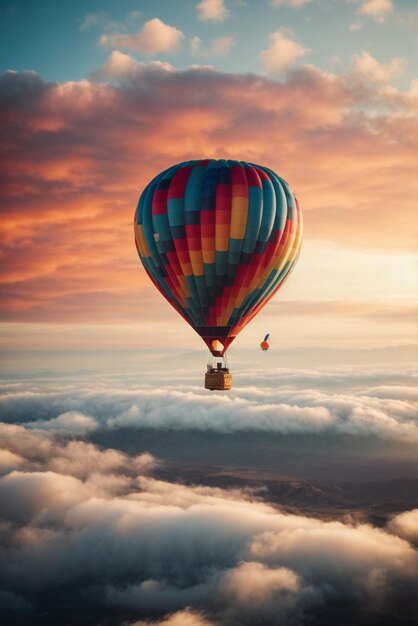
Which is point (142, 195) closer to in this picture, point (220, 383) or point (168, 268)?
point (168, 268)

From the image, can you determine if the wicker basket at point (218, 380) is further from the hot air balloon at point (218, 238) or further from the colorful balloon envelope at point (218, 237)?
the colorful balloon envelope at point (218, 237)

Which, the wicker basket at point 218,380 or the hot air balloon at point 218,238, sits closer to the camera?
the wicker basket at point 218,380

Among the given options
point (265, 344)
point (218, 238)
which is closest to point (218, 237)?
point (218, 238)

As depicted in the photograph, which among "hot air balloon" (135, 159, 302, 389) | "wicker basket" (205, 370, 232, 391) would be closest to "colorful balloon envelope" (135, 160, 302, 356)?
"hot air balloon" (135, 159, 302, 389)

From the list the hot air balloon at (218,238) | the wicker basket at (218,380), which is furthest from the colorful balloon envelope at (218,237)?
the wicker basket at (218,380)

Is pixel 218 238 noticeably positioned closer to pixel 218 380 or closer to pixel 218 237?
pixel 218 237

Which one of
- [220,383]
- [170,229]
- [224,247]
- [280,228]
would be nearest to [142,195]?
[170,229]
